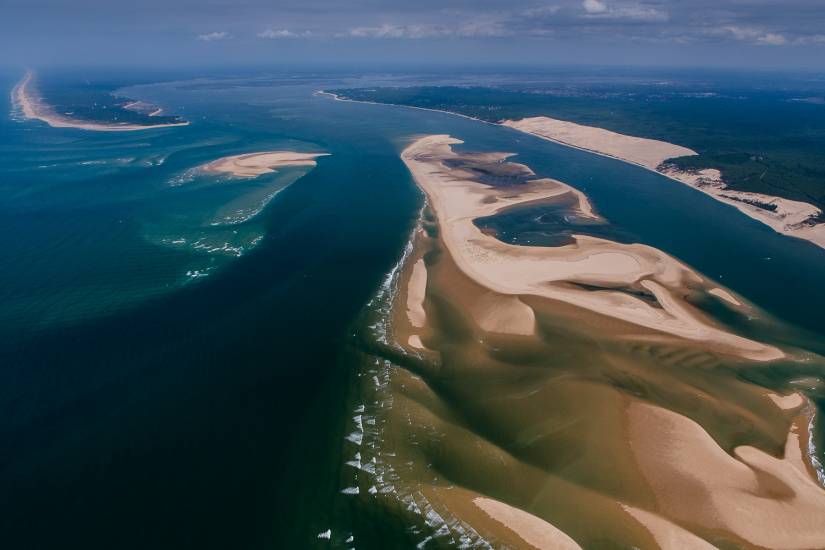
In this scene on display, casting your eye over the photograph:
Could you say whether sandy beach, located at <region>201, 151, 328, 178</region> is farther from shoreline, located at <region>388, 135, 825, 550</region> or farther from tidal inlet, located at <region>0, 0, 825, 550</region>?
shoreline, located at <region>388, 135, 825, 550</region>

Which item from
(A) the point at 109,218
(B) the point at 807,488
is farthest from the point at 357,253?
(B) the point at 807,488

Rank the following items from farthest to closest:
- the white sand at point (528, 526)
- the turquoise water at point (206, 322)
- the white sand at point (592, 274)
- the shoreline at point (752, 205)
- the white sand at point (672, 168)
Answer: the white sand at point (672, 168) < the shoreline at point (752, 205) < the white sand at point (592, 274) < the turquoise water at point (206, 322) < the white sand at point (528, 526)

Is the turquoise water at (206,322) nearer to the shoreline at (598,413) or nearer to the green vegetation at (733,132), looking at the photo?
the shoreline at (598,413)

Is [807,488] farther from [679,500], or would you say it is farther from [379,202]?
[379,202]

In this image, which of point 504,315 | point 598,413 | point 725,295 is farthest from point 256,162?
point 598,413

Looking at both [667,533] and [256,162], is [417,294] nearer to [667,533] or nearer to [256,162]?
[667,533]

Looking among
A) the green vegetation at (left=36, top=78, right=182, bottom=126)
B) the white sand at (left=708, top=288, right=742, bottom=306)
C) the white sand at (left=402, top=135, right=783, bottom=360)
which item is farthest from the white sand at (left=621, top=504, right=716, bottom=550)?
the green vegetation at (left=36, top=78, right=182, bottom=126)

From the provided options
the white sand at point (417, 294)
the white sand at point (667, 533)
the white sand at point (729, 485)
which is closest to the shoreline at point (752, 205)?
the white sand at point (729, 485)
